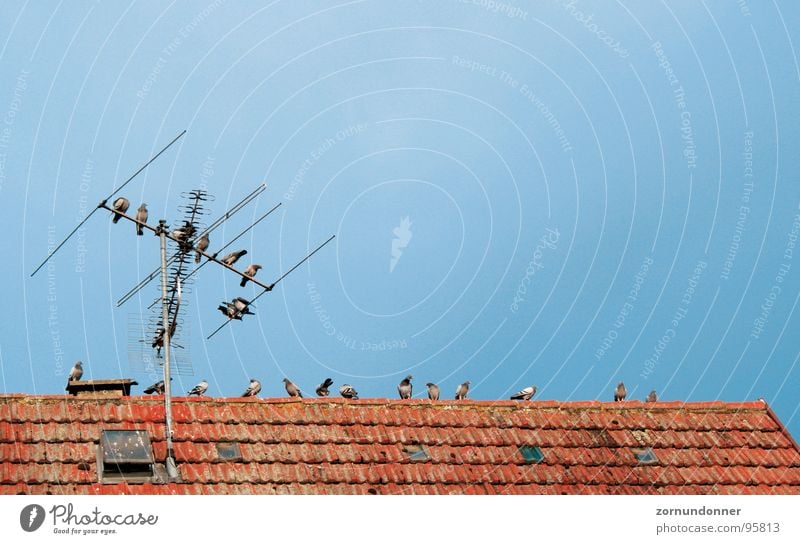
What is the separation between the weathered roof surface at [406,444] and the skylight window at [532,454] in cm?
8

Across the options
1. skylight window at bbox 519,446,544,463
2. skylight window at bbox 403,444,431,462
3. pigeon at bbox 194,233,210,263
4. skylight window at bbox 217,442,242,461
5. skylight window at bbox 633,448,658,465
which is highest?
pigeon at bbox 194,233,210,263

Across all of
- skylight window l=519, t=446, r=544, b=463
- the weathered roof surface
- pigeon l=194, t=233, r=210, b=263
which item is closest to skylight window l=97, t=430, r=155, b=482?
the weathered roof surface

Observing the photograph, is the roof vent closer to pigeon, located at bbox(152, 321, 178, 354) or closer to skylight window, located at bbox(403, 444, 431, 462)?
pigeon, located at bbox(152, 321, 178, 354)

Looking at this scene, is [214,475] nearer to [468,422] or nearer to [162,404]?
[162,404]

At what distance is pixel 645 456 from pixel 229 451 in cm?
617

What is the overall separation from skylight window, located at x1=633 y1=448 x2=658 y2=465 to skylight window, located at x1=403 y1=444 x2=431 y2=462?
10.5 feet

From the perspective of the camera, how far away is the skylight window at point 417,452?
22078 millimetres

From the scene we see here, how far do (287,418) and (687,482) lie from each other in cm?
586

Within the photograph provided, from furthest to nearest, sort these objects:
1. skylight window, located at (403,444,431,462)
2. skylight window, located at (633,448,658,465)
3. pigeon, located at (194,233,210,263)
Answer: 1. pigeon, located at (194,233,210,263)
2. skylight window, located at (633,448,658,465)
3. skylight window, located at (403,444,431,462)

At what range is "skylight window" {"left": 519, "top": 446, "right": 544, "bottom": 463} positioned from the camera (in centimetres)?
2239
